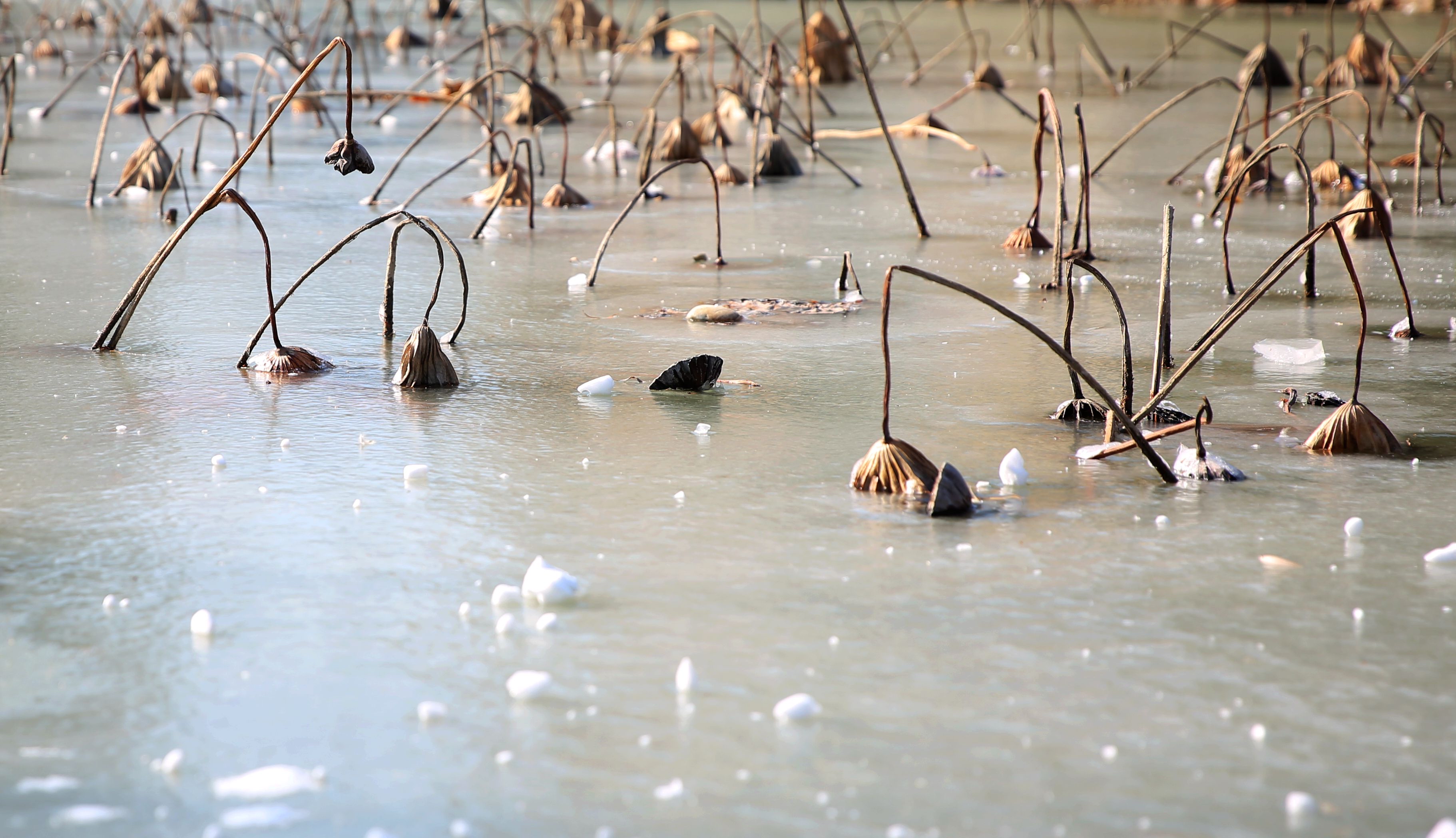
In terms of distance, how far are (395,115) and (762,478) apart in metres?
7.28

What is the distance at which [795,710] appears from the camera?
175 cm

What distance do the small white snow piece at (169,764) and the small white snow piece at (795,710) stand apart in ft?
2.29

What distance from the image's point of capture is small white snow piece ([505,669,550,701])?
5.91ft

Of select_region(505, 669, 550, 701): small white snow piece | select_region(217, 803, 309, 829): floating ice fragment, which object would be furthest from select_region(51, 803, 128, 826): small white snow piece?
select_region(505, 669, 550, 701): small white snow piece

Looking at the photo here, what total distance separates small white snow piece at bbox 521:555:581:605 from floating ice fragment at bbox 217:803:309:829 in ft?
1.92

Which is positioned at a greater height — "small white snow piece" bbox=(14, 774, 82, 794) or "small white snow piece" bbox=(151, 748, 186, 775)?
"small white snow piece" bbox=(151, 748, 186, 775)

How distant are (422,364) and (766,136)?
4.47 meters

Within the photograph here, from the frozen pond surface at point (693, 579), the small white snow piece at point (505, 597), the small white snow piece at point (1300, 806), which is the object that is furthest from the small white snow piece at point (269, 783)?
the small white snow piece at point (1300, 806)

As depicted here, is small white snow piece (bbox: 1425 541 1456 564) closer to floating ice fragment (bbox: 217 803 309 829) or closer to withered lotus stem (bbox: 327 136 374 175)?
floating ice fragment (bbox: 217 803 309 829)

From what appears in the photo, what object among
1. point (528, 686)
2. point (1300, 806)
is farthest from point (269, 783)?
point (1300, 806)

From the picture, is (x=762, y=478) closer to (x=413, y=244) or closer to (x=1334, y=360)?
(x=1334, y=360)

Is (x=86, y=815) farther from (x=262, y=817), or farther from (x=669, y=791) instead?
(x=669, y=791)

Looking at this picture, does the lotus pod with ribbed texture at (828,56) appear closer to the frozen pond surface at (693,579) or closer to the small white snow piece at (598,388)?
the frozen pond surface at (693,579)

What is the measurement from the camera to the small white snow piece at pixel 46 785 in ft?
5.18
